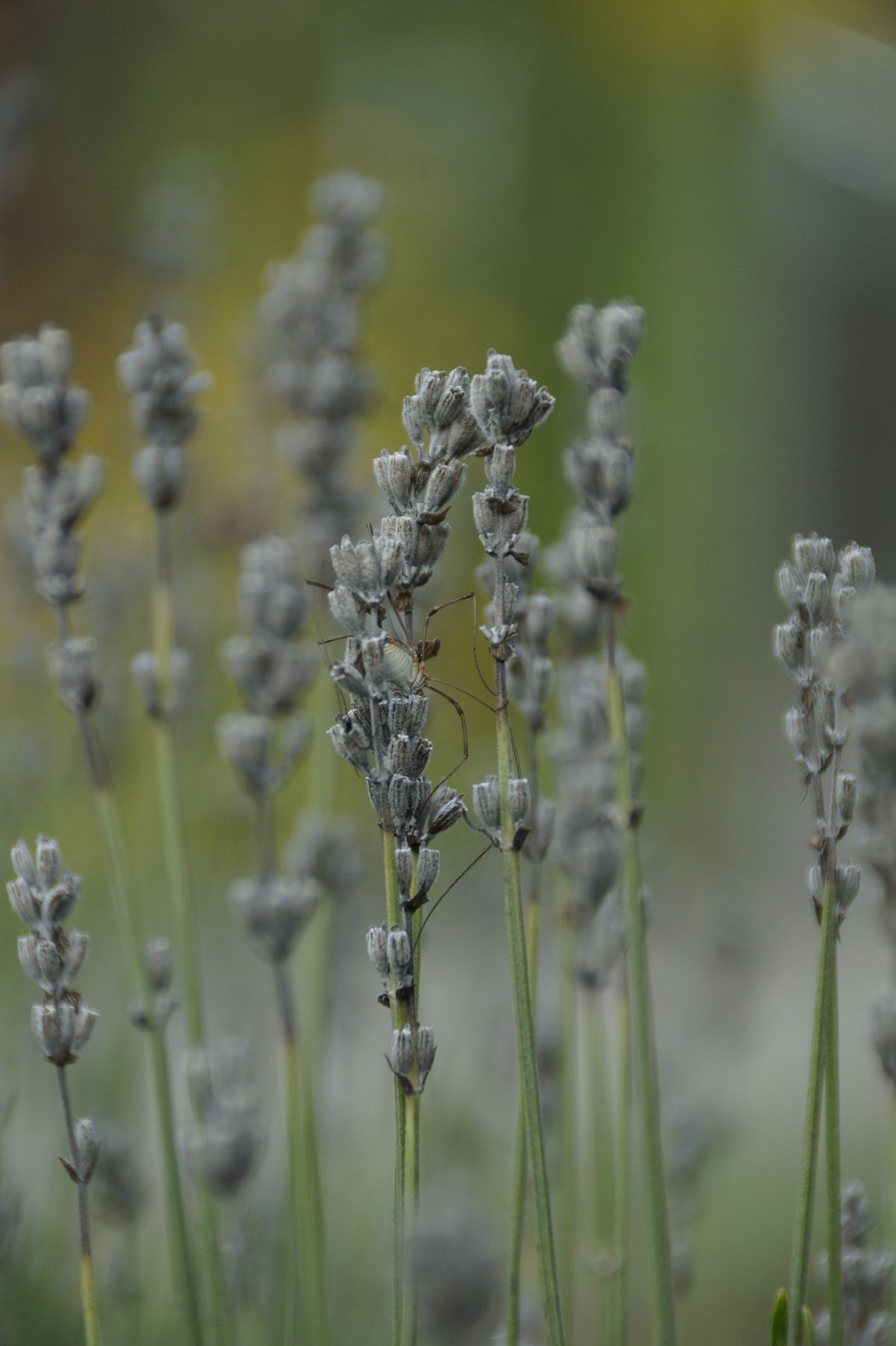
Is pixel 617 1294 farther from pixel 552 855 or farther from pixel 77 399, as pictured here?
pixel 77 399

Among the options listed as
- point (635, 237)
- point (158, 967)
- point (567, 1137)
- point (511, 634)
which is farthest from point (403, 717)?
point (635, 237)

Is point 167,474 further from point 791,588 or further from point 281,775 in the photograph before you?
point 791,588

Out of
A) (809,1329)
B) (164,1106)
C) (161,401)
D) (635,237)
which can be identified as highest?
(635,237)

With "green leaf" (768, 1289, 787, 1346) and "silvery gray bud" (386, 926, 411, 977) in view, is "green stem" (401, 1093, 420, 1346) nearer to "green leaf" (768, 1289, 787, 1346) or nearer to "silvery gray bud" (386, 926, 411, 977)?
"silvery gray bud" (386, 926, 411, 977)

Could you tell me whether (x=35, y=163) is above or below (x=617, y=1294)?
above

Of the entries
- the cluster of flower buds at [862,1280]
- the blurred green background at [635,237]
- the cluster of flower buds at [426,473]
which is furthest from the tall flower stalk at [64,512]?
the blurred green background at [635,237]

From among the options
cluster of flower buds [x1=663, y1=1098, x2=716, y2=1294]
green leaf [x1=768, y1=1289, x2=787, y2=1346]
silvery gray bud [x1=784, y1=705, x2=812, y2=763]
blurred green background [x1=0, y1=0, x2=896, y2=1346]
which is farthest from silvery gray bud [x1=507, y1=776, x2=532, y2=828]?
blurred green background [x1=0, y1=0, x2=896, y2=1346]

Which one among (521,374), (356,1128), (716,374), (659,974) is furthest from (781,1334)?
(716,374)
